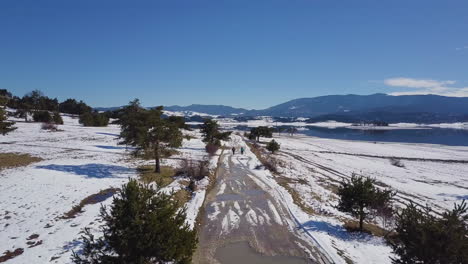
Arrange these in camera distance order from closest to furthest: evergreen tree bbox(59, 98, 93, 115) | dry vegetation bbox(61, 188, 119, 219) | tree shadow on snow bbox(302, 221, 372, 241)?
tree shadow on snow bbox(302, 221, 372, 241) → dry vegetation bbox(61, 188, 119, 219) → evergreen tree bbox(59, 98, 93, 115)

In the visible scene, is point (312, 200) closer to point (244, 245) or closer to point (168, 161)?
point (244, 245)

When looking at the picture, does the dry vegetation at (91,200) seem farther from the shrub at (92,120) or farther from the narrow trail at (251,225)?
the shrub at (92,120)

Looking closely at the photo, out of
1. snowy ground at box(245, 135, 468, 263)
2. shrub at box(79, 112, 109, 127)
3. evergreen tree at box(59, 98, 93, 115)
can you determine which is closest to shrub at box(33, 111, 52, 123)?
shrub at box(79, 112, 109, 127)

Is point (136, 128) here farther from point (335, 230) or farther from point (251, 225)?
point (335, 230)

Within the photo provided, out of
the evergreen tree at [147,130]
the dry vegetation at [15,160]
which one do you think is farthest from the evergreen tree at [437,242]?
the dry vegetation at [15,160]

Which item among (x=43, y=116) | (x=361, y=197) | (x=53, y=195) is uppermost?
(x=43, y=116)

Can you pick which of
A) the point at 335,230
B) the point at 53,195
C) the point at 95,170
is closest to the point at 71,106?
the point at 95,170

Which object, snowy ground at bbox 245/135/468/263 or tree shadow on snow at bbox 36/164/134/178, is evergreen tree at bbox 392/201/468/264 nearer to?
snowy ground at bbox 245/135/468/263

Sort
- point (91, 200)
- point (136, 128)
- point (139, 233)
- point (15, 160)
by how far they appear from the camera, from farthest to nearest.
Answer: point (15, 160)
point (136, 128)
point (91, 200)
point (139, 233)
